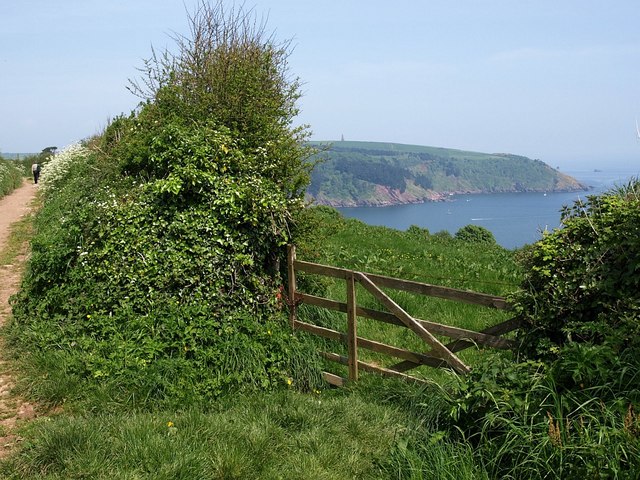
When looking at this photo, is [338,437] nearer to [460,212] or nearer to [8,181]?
[8,181]

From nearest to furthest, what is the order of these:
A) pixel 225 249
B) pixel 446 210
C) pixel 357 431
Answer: pixel 357 431
pixel 225 249
pixel 446 210

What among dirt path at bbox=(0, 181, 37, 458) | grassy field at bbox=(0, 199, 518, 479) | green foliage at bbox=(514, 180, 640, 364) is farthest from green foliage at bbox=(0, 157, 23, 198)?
green foliage at bbox=(514, 180, 640, 364)

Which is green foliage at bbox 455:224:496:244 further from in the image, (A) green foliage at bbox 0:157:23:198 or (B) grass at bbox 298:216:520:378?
(A) green foliage at bbox 0:157:23:198

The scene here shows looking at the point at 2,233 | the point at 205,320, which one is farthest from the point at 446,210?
the point at 205,320

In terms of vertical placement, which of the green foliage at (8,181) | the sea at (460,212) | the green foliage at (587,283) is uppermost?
the green foliage at (8,181)

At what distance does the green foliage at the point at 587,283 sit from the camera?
15.7ft

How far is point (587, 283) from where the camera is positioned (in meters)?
5.05

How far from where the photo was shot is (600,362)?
442 cm

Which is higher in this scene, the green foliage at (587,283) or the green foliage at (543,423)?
the green foliage at (587,283)

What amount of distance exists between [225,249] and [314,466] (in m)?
3.75

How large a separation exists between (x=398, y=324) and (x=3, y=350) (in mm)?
5481

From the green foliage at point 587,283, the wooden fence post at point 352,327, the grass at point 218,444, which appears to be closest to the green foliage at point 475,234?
the wooden fence post at point 352,327

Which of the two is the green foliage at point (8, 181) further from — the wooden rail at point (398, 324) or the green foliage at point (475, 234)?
the wooden rail at point (398, 324)

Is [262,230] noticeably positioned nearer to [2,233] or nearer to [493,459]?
[493,459]
